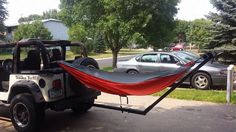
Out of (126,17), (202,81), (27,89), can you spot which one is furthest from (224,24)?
(27,89)

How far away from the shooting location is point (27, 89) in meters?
7.07

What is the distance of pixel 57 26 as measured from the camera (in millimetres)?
63344

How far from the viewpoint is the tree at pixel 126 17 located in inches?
718

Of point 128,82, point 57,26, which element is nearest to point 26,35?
point 57,26

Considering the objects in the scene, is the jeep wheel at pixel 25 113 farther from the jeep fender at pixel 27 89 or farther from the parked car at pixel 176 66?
the parked car at pixel 176 66

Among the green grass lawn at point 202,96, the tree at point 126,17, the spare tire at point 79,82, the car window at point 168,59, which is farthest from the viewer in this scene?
the tree at point 126,17

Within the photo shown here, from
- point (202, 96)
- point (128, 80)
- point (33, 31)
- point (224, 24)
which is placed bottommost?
point (202, 96)

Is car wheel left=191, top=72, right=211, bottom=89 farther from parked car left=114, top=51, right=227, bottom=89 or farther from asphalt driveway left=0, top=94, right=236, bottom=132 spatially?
asphalt driveway left=0, top=94, right=236, bottom=132

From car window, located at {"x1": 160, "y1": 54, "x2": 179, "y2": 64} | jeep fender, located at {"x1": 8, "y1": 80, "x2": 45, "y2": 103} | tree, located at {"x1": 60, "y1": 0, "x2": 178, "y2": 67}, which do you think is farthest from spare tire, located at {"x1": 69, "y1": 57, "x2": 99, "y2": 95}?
tree, located at {"x1": 60, "y1": 0, "x2": 178, "y2": 67}

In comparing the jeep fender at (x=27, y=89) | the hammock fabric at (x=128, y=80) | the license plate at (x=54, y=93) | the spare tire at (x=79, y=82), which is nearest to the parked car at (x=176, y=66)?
the spare tire at (x=79, y=82)

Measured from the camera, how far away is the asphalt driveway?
732 centimetres

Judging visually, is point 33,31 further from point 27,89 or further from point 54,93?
point 54,93

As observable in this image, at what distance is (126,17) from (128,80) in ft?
41.4

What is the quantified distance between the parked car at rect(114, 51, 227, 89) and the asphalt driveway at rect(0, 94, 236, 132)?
8.99 ft
